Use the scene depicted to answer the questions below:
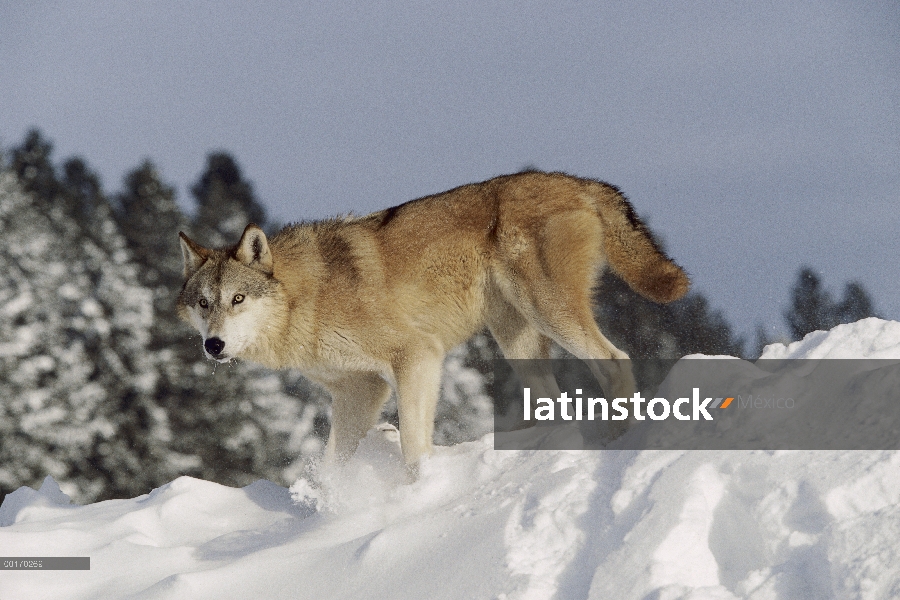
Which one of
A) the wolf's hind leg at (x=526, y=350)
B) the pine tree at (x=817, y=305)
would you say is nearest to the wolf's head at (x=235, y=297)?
the wolf's hind leg at (x=526, y=350)

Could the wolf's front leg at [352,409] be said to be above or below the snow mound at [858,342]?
below

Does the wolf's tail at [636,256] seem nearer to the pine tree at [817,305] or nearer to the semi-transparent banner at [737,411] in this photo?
the semi-transparent banner at [737,411]

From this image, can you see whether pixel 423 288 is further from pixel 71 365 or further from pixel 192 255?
pixel 71 365

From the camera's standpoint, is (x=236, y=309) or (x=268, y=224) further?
(x=268, y=224)

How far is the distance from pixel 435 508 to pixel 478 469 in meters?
0.55

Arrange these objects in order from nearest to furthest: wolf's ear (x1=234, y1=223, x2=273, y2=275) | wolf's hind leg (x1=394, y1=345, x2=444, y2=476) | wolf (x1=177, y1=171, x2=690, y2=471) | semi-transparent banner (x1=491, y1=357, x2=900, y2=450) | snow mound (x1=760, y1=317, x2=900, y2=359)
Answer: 1. semi-transparent banner (x1=491, y1=357, x2=900, y2=450)
2. snow mound (x1=760, y1=317, x2=900, y2=359)
3. wolf's hind leg (x1=394, y1=345, x2=444, y2=476)
4. wolf (x1=177, y1=171, x2=690, y2=471)
5. wolf's ear (x1=234, y1=223, x2=273, y2=275)

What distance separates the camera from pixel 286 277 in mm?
7609

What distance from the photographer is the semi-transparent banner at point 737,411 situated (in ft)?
16.7

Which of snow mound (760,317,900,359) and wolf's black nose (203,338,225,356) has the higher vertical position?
wolf's black nose (203,338,225,356)

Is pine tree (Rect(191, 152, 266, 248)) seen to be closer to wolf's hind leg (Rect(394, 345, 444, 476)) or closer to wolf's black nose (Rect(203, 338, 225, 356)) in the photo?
wolf's black nose (Rect(203, 338, 225, 356))

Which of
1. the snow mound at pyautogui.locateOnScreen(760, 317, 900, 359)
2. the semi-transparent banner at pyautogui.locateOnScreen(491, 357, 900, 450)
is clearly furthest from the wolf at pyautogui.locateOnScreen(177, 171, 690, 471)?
the snow mound at pyautogui.locateOnScreen(760, 317, 900, 359)

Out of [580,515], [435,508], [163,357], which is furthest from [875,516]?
[163,357]

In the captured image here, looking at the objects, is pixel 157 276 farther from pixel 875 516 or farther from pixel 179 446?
pixel 875 516

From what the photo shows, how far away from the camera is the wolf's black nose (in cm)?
717
